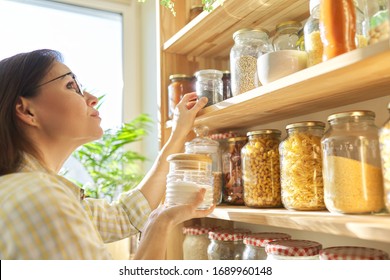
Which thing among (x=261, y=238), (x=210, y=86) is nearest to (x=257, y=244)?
(x=261, y=238)

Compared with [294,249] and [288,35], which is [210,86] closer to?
[288,35]

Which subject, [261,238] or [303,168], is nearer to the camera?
[303,168]

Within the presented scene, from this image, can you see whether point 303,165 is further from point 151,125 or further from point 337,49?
point 151,125

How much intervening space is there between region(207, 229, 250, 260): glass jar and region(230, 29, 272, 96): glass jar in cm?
43

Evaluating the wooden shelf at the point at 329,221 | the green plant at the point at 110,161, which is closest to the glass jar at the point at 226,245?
the wooden shelf at the point at 329,221

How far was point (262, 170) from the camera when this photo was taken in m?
1.00

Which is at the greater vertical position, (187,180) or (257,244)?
(187,180)

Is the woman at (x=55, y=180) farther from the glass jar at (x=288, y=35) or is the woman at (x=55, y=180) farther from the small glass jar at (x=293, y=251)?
the glass jar at (x=288, y=35)

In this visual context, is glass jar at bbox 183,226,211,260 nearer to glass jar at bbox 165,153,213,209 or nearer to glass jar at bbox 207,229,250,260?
glass jar at bbox 207,229,250,260

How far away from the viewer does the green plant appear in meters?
1.96

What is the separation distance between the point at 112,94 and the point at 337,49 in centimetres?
176

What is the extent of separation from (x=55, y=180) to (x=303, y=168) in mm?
556

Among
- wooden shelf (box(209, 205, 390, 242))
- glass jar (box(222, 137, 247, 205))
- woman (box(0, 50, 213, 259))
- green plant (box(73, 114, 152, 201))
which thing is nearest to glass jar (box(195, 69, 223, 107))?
woman (box(0, 50, 213, 259))
